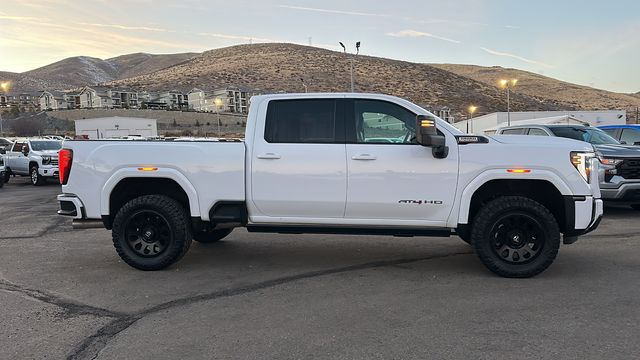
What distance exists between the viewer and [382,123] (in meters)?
5.83

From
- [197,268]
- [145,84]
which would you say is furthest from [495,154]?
[145,84]

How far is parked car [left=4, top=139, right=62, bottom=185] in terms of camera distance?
18.4 meters

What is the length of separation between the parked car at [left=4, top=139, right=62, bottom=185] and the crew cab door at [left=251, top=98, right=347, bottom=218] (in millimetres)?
15586

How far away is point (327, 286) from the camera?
5.36 metres

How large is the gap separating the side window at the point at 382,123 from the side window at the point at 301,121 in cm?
30

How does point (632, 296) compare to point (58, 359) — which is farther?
point (632, 296)

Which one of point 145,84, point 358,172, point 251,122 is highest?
point 145,84

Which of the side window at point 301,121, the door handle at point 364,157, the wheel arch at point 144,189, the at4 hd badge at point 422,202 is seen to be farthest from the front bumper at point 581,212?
the wheel arch at point 144,189

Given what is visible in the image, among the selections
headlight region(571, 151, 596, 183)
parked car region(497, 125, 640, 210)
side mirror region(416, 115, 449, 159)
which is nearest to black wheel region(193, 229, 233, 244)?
side mirror region(416, 115, 449, 159)

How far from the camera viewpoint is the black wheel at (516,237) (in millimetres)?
5496

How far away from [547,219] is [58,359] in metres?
4.90

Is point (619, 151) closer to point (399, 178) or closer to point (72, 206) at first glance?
point (399, 178)

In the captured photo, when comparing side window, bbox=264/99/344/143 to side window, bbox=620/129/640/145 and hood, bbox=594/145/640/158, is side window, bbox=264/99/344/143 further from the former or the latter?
side window, bbox=620/129/640/145

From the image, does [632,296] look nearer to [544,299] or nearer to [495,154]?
[544,299]
